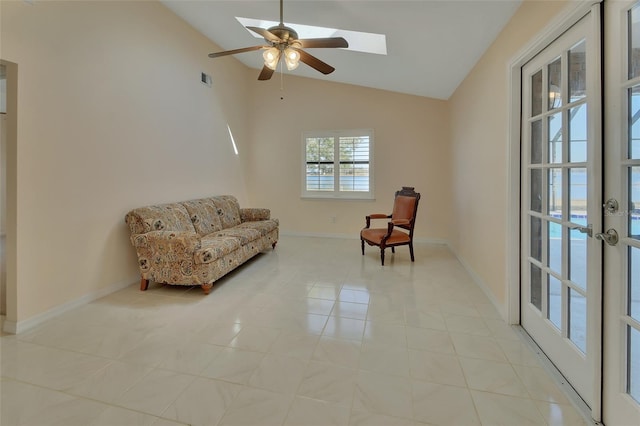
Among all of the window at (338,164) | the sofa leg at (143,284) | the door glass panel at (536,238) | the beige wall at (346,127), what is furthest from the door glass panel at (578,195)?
the window at (338,164)

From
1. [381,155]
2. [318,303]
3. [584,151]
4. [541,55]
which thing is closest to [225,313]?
[318,303]

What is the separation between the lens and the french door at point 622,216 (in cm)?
131

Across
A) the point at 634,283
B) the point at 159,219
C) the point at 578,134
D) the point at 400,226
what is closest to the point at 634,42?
the point at 578,134

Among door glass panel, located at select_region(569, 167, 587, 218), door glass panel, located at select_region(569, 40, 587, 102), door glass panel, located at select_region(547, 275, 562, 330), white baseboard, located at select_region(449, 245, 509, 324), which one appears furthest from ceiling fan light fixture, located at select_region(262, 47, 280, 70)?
white baseboard, located at select_region(449, 245, 509, 324)

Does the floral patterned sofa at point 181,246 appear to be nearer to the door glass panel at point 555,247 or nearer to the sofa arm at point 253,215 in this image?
the sofa arm at point 253,215

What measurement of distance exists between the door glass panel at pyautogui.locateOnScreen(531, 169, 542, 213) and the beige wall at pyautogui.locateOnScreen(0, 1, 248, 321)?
3.91 meters

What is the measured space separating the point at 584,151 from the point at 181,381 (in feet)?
8.65

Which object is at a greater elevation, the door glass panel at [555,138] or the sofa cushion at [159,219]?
the door glass panel at [555,138]

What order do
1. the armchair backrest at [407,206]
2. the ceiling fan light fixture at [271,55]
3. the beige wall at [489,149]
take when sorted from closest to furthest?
the beige wall at [489,149]
the ceiling fan light fixture at [271,55]
the armchair backrest at [407,206]

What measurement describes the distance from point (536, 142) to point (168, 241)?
3368 millimetres

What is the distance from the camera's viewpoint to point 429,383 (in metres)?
1.77

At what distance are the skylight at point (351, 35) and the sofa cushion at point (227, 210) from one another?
95.4 inches

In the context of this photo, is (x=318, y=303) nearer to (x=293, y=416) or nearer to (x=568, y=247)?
(x=293, y=416)

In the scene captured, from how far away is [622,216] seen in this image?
138 cm
